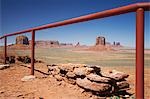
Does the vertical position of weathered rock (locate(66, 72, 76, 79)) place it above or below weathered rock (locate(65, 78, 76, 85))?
above

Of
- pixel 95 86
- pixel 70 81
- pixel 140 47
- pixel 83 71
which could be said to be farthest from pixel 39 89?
pixel 140 47

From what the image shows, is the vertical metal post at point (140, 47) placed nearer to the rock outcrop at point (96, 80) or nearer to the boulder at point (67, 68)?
the rock outcrop at point (96, 80)

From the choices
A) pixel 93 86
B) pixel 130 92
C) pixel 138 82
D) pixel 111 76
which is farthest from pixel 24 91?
pixel 138 82

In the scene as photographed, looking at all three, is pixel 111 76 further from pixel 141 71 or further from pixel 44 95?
pixel 141 71

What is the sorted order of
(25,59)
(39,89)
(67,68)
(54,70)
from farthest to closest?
(25,59)
(54,70)
(67,68)
(39,89)

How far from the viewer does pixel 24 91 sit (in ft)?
10.6

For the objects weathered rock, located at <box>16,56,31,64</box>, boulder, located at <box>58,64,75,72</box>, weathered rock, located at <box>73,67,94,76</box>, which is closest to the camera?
weathered rock, located at <box>73,67,94,76</box>

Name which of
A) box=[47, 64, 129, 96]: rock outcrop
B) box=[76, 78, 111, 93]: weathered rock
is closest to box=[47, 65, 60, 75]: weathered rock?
box=[47, 64, 129, 96]: rock outcrop

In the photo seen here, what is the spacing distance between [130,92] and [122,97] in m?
0.40

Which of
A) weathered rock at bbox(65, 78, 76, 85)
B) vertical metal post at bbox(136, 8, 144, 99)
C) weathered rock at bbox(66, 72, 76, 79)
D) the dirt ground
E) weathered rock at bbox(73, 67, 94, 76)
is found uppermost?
vertical metal post at bbox(136, 8, 144, 99)

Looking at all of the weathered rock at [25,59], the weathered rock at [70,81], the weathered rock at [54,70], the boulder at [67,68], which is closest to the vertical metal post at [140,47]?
the weathered rock at [70,81]

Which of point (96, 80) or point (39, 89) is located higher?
point (96, 80)

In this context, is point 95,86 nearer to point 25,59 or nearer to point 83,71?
point 83,71

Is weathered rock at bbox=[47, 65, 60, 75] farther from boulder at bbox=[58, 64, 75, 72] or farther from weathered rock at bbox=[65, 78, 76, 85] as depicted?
weathered rock at bbox=[65, 78, 76, 85]
